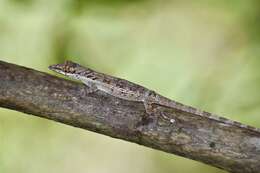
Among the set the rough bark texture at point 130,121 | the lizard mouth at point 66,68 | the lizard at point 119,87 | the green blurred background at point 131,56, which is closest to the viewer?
the rough bark texture at point 130,121

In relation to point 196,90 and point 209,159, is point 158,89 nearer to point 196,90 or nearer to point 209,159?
point 196,90

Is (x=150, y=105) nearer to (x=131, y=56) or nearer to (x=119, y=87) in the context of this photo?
(x=119, y=87)

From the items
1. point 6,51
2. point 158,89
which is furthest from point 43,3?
point 158,89

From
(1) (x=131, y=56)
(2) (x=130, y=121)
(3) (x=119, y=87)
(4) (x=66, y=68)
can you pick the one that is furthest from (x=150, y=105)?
(1) (x=131, y=56)

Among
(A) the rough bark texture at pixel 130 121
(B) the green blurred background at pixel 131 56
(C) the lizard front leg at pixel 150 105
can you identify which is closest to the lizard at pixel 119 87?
(C) the lizard front leg at pixel 150 105

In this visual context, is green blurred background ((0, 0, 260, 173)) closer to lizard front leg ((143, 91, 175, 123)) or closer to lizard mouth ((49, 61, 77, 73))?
lizard mouth ((49, 61, 77, 73))

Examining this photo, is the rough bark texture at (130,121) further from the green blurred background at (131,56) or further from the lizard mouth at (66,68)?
the green blurred background at (131,56)
